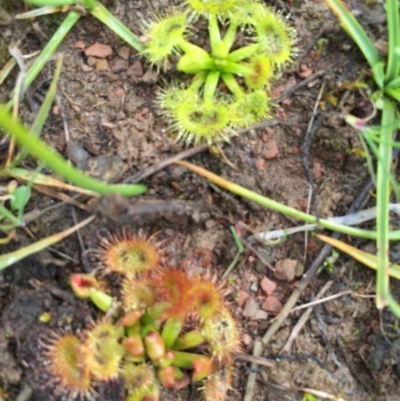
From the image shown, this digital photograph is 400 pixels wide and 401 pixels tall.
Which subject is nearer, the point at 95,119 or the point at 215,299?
the point at 215,299

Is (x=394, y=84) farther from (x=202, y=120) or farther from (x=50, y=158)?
(x=50, y=158)

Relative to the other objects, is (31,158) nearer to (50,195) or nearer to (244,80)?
(50,195)

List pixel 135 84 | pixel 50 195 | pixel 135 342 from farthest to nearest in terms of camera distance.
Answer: pixel 135 84, pixel 50 195, pixel 135 342

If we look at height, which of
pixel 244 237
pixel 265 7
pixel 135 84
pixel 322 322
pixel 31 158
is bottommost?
pixel 322 322

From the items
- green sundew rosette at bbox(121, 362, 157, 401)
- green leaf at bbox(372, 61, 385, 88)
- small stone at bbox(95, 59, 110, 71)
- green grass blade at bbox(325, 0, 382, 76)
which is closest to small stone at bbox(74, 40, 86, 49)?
small stone at bbox(95, 59, 110, 71)

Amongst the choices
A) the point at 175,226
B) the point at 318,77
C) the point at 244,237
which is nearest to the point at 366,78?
the point at 318,77

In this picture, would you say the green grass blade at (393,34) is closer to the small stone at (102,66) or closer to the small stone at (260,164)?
the small stone at (260,164)

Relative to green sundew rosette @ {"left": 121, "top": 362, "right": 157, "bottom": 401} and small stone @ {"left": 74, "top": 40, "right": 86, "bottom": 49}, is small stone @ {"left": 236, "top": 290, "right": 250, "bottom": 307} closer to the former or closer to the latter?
green sundew rosette @ {"left": 121, "top": 362, "right": 157, "bottom": 401}

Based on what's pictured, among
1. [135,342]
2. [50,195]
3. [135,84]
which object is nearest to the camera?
[135,342]
